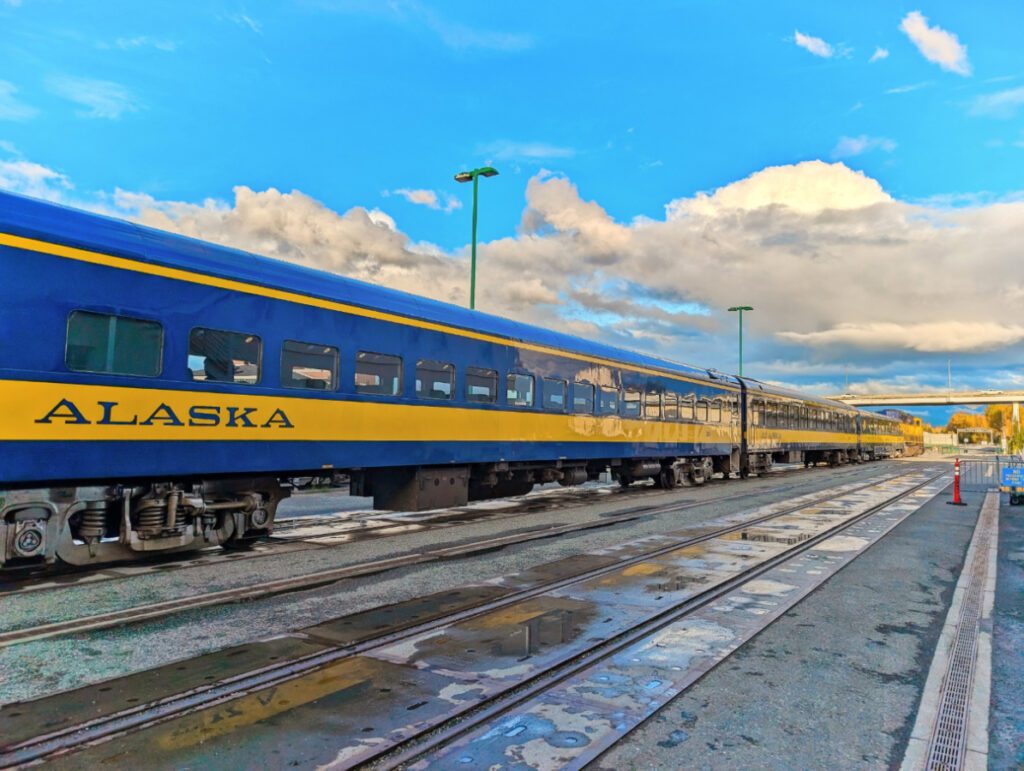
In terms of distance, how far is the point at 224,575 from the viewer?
786 cm

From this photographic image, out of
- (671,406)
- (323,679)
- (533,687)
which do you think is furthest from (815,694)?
(671,406)

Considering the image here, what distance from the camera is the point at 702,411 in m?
22.5

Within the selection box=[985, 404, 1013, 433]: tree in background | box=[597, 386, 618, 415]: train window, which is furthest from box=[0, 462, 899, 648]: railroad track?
box=[985, 404, 1013, 433]: tree in background

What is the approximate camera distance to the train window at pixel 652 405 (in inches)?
752

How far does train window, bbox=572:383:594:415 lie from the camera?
16.1m

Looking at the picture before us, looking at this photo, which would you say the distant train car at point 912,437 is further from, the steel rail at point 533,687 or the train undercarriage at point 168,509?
the steel rail at point 533,687

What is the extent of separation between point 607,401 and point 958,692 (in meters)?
12.6

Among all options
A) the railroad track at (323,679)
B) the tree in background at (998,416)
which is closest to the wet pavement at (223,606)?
the railroad track at (323,679)

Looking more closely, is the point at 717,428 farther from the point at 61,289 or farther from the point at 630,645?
the point at 61,289

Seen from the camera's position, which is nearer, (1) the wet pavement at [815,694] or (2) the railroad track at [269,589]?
(1) the wet pavement at [815,694]

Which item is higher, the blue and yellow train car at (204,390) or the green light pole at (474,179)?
the green light pole at (474,179)

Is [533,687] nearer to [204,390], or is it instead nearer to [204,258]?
[204,390]

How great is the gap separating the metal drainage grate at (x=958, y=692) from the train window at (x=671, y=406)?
11883 millimetres

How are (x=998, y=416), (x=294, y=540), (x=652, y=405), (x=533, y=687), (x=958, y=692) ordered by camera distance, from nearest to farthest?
(x=533, y=687)
(x=958, y=692)
(x=294, y=540)
(x=652, y=405)
(x=998, y=416)
